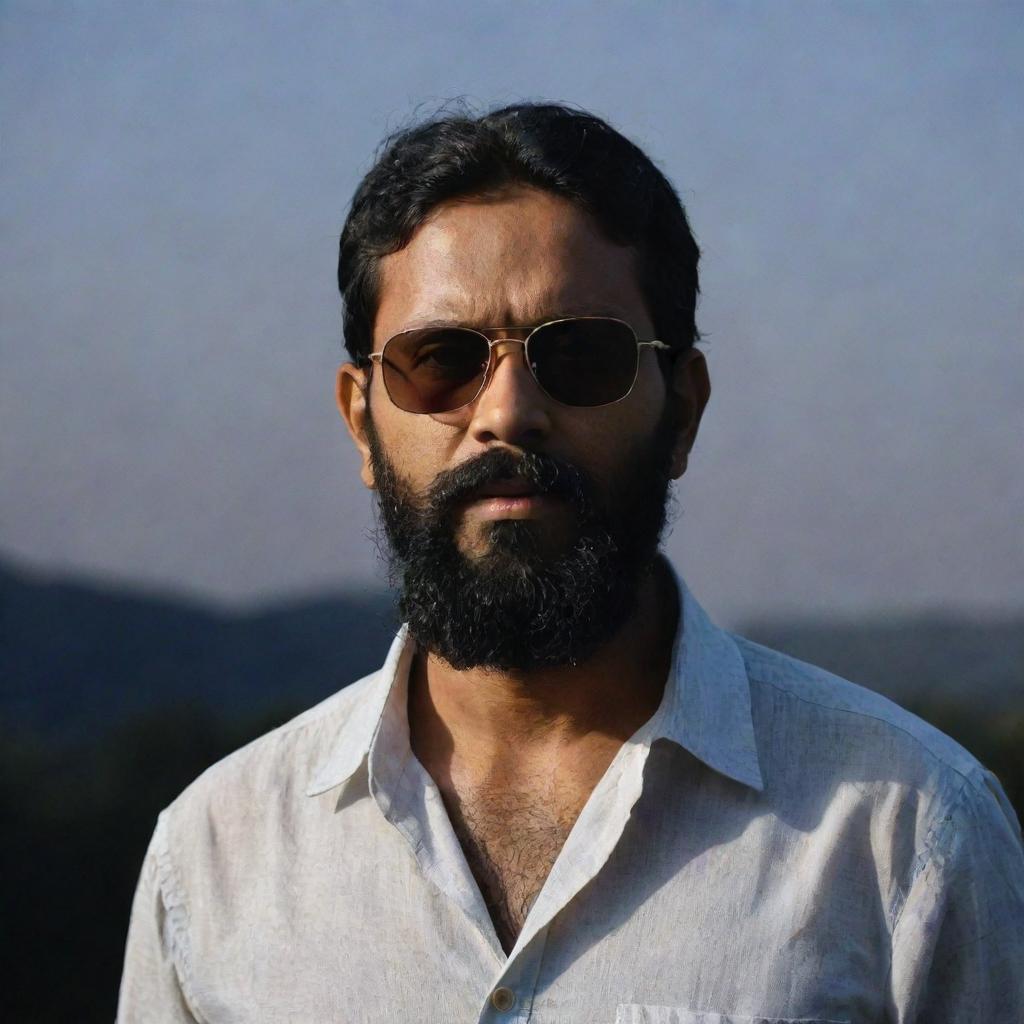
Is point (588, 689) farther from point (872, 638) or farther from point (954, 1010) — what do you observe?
point (872, 638)

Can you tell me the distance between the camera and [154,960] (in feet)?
7.02

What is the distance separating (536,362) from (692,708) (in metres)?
0.59

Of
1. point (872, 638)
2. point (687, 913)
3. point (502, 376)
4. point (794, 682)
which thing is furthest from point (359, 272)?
point (872, 638)

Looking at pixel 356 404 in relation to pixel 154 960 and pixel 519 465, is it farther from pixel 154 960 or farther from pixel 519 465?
pixel 154 960

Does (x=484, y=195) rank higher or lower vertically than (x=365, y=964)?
higher

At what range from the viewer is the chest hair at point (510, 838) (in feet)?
6.23

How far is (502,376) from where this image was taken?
196cm

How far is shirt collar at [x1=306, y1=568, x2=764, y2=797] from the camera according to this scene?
75.5 inches

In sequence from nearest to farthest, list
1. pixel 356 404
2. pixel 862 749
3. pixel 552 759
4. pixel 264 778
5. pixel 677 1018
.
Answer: pixel 677 1018 < pixel 862 749 < pixel 552 759 < pixel 264 778 < pixel 356 404

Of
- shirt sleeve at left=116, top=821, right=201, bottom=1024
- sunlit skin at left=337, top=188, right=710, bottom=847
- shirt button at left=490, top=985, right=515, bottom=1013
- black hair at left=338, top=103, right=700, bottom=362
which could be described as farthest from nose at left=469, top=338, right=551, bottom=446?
shirt sleeve at left=116, top=821, right=201, bottom=1024

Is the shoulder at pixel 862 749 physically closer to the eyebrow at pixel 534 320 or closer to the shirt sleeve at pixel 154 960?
the eyebrow at pixel 534 320

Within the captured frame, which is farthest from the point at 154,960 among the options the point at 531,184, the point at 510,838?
the point at 531,184

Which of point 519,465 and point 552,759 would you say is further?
point 552,759

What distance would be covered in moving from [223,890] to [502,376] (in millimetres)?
961
